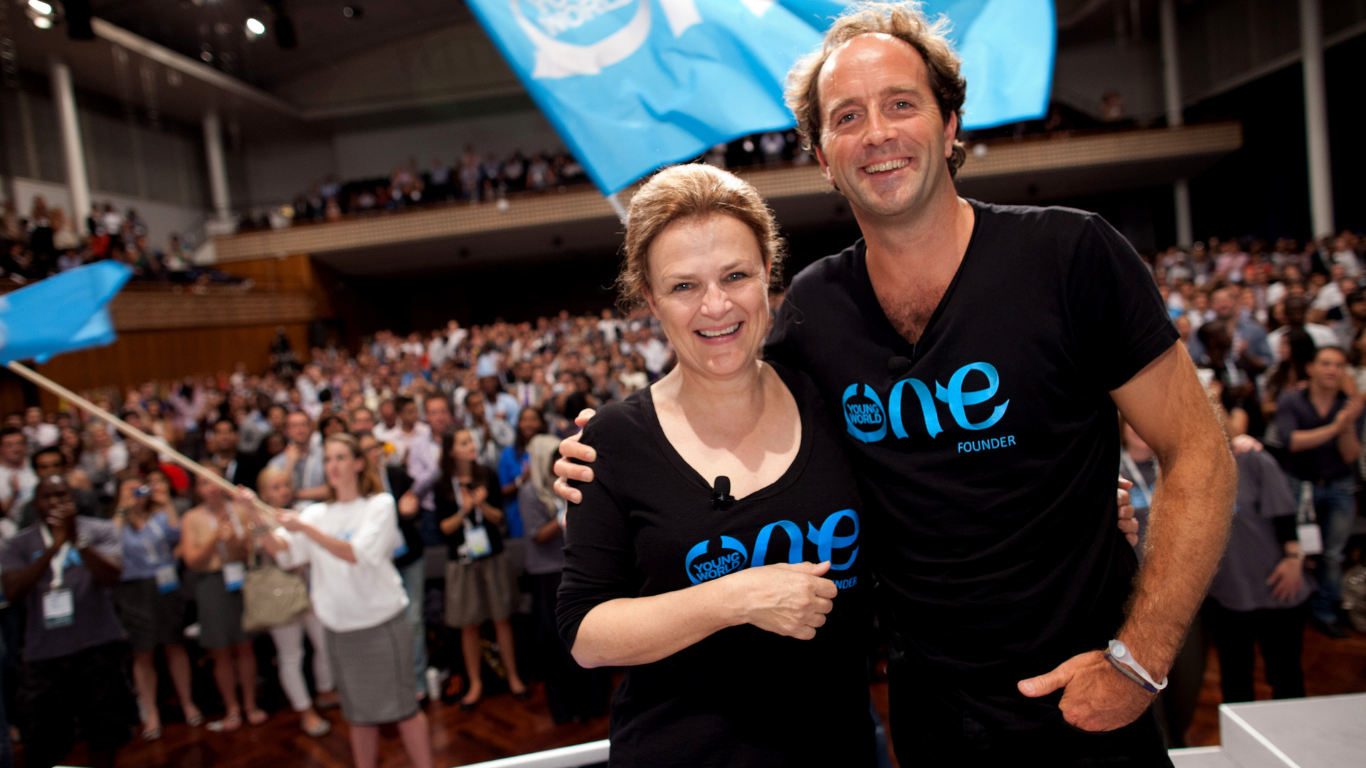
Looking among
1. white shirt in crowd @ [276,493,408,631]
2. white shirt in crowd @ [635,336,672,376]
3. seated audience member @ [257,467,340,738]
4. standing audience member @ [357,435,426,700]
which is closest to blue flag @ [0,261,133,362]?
seated audience member @ [257,467,340,738]

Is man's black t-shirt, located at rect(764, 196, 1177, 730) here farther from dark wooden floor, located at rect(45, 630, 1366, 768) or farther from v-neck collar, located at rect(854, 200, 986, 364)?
dark wooden floor, located at rect(45, 630, 1366, 768)

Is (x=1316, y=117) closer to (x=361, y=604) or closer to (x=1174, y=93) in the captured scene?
(x=1174, y=93)

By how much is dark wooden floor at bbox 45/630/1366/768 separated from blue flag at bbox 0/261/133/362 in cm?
218

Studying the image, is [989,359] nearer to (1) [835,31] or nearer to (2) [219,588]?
(1) [835,31]

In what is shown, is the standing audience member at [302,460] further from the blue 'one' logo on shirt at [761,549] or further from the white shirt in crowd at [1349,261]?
the white shirt in crowd at [1349,261]

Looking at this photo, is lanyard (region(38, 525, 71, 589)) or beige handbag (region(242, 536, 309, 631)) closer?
lanyard (region(38, 525, 71, 589))

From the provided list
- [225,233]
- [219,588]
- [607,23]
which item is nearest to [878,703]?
[607,23]

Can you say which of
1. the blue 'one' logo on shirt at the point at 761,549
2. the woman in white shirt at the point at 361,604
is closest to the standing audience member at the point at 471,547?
the woman in white shirt at the point at 361,604

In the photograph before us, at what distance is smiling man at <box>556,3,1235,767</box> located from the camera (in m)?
1.17

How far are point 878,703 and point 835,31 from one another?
131 inches

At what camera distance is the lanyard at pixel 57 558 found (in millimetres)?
3490

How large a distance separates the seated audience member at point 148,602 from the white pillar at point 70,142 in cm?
1297

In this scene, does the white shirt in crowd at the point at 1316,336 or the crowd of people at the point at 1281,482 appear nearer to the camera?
the crowd of people at the point at 1281,482

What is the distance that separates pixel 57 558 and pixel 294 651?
1240mm
